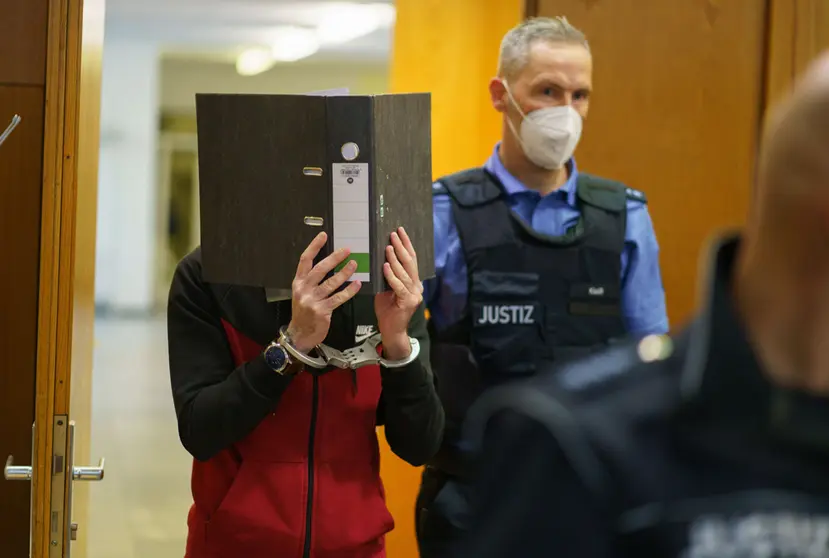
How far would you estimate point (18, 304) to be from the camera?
9.11 feet

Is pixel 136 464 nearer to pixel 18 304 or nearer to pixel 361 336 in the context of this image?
pixel 18 304

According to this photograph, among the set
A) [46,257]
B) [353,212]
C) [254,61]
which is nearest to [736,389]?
[353,212]

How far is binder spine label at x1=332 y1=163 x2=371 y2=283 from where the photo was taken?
6.20 ft

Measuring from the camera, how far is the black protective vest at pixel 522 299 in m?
2.58

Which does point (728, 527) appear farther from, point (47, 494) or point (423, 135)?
point (47, 494)

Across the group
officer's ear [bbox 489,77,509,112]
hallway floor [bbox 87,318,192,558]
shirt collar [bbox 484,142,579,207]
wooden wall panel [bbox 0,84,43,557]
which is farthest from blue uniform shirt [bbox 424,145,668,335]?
hallway floor [bbox 87,318,192,558]

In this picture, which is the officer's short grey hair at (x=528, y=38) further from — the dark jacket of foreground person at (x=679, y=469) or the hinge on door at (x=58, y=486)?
the dark jacket of foreground person at (x=679, y=469)

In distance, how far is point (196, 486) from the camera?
2.04 meters

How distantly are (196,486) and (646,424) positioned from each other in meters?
1.38

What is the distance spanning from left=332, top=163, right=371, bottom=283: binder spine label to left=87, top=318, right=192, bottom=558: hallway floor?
4.53ft

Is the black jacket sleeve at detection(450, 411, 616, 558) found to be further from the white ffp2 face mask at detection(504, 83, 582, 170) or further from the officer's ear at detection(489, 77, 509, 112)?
the officer's ear at detection(489, 77, 509, 112)

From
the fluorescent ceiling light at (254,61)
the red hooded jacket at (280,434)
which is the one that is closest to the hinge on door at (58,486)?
the red hooded jacket at (280,434)

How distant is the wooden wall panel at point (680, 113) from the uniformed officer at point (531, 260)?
0.64 m

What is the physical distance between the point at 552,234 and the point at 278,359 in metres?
0.98
